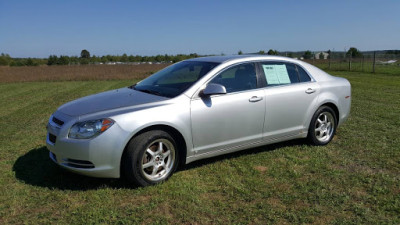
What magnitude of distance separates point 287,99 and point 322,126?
99 cm

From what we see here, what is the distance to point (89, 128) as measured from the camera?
351 centimetres

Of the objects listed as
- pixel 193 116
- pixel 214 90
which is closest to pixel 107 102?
pixel 193 116

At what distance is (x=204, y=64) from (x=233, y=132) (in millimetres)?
1070

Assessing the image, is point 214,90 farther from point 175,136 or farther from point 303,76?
point 303,76

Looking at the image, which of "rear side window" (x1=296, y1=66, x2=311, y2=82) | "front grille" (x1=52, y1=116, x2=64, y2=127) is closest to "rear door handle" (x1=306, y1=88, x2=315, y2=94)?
"rear side window" (x1=296, y1=66, x2=311, y2=82)

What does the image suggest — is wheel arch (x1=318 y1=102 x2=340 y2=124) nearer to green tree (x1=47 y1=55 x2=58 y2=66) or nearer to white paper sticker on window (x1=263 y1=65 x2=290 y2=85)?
white paper sticker on window (x1=263 y1=65 x2=290 y2=85)

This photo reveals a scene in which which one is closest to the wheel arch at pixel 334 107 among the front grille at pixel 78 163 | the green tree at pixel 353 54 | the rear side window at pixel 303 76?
the rear side window at pixel 303 76

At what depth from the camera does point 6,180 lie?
4.05m

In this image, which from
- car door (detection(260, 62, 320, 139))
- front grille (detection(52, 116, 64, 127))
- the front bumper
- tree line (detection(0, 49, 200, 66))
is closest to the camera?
the front bumper

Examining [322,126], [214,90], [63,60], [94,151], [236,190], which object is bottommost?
[236,190]

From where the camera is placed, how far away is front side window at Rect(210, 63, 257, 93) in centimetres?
433

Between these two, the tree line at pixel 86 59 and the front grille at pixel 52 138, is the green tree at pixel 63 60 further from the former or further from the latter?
the front grille at pixel 52 138

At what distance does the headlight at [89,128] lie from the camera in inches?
137

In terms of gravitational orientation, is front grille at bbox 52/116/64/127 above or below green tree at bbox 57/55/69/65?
below
